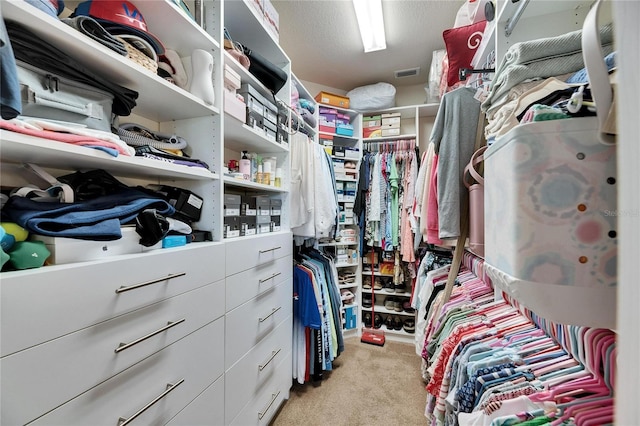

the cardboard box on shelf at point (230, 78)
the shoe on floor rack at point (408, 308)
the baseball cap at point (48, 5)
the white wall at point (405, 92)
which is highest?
the white wall at point (405, 92)

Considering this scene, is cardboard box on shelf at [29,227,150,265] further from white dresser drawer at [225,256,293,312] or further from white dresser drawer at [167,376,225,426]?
white dresser drawer at [167,376,225,426]

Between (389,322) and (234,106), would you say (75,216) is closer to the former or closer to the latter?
(234,106)

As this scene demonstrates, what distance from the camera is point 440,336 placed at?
1249 millimetres

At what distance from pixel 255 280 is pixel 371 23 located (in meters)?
1.95

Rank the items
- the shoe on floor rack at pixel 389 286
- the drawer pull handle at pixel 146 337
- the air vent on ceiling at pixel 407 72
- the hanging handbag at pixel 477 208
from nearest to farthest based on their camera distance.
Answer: the drawer pull handle at pixel 146 337
the hanging handbag at pixel 477 208
the air vent on ceiling at pixel 407 72
the shoe on floor rack at pixel 389 286

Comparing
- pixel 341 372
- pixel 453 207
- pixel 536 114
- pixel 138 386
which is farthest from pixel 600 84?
pixel 341 372

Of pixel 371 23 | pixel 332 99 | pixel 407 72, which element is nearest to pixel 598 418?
pixel 371 23

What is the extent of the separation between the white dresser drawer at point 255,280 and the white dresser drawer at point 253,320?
3 centimetres

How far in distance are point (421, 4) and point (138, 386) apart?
250 cm

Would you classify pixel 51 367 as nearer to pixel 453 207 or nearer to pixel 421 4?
pixel 453 207

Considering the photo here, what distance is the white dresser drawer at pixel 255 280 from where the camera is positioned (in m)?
1.09

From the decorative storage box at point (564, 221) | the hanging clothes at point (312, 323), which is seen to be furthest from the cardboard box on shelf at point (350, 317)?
the decorative storage box at point (564, 221)

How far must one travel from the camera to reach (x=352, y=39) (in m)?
2.04

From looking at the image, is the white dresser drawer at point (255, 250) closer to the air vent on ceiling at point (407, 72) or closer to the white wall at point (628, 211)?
the white wall at point (628, 211)
